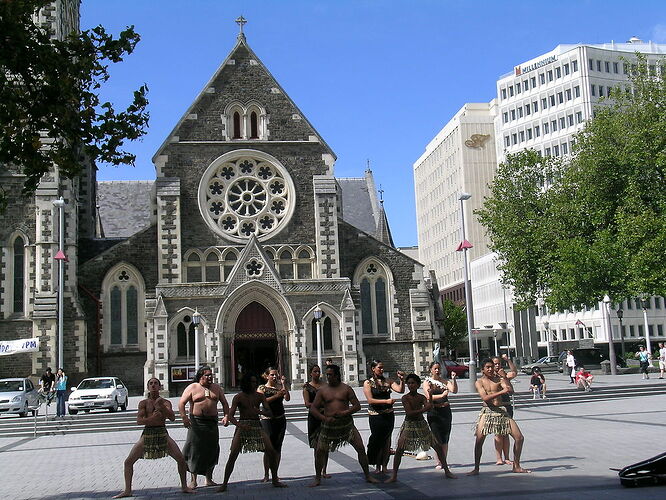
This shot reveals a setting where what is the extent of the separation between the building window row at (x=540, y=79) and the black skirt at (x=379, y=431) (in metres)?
81.4

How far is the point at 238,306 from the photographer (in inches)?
1458

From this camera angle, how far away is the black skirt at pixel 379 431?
1334cm

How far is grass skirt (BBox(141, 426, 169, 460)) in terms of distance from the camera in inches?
483

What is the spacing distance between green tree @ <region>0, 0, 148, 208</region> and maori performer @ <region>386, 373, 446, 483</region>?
5.70 meters

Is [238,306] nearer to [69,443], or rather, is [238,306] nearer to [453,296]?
[69,443]

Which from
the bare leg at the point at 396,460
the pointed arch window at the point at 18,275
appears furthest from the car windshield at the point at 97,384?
the bare leg at the point at 396,460

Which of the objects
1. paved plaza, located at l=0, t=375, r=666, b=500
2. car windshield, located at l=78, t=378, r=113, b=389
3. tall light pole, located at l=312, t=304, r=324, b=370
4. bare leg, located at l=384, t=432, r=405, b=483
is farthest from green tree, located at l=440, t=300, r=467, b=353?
bare leg, located at l=384, t=432, r=405, b=483

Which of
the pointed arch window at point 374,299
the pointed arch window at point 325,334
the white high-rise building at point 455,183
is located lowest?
the pointed arch window at point 325,334

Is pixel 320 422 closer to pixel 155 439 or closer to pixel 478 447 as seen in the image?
pixel 478 447

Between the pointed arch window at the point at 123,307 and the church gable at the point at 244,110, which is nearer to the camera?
the pointed arch window at the point at 123,307

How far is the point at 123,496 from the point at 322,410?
126 inches

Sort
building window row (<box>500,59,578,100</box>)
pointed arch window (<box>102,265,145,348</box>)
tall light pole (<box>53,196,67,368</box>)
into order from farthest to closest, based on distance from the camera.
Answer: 1. building window row (<box>500,59,578,100</box>)
2. pointed arch window (<box>102,265,145,348</box>)
3. tall light pole (<box>53,196,67,368</box>)

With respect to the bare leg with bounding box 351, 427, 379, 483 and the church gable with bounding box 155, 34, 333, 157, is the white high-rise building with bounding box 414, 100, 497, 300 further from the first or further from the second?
the bare leg with bounding box 351, 427, 379, 483

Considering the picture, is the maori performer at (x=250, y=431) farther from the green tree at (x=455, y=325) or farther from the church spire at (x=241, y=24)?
the green tree at (x=455, y=325)
